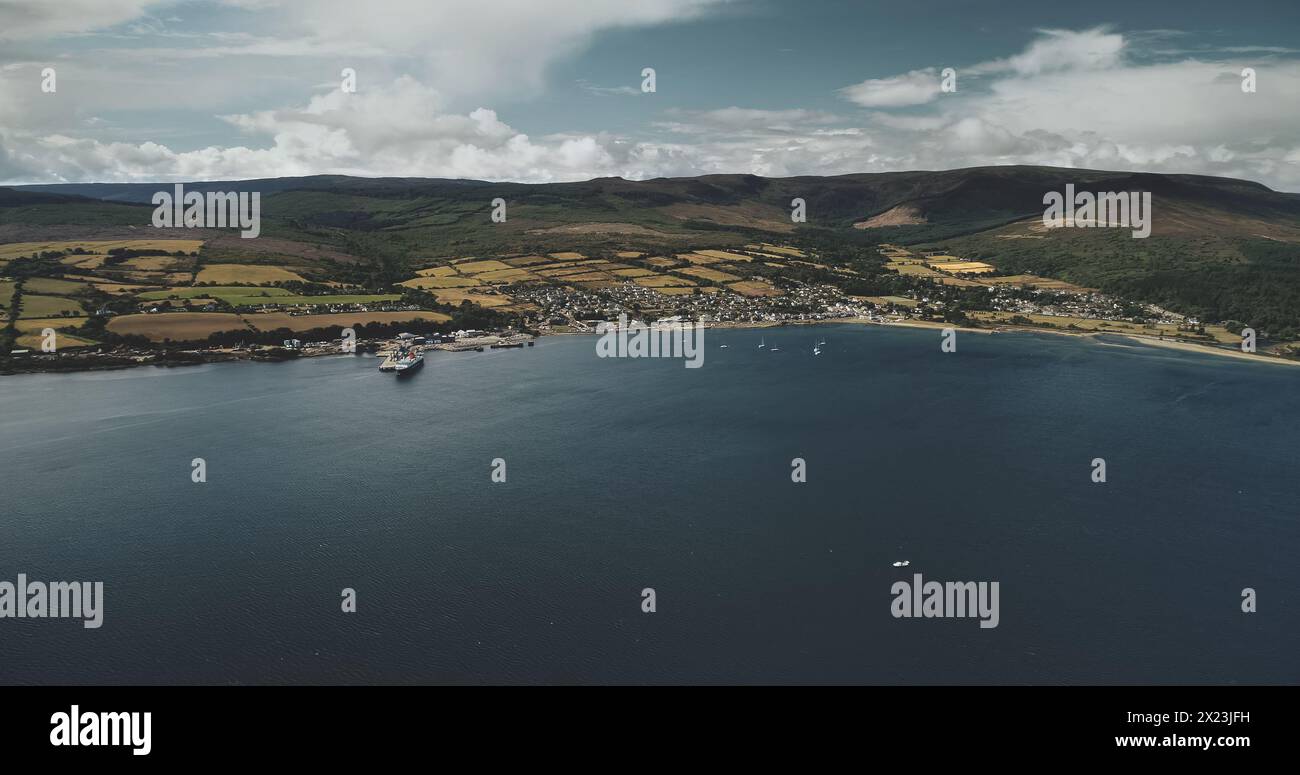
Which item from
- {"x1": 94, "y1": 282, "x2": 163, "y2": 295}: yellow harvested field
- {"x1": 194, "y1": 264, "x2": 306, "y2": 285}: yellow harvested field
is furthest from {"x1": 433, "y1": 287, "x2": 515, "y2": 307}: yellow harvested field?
{"x1": 94, "y1": 282, "x2": 163, "y2": 295}: yellow harvested field

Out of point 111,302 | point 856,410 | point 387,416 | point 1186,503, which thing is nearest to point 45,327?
point 111,302

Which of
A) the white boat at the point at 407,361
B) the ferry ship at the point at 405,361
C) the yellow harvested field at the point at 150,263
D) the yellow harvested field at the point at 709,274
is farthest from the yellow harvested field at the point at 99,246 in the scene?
the yellow harvested field at the point at 709,274

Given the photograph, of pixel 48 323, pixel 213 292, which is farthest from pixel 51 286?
pixel 213 292

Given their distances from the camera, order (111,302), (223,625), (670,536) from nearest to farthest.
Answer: (223,625)
(670,536)
(111,302)

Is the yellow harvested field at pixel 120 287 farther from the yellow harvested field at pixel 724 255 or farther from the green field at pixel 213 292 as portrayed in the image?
the yellow harvested field at pixel 724 255

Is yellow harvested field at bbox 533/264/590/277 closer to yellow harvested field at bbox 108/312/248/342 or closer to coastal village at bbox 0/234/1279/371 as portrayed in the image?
coastal village at bbox 0/234/1279/371

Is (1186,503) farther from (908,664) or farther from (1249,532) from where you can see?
(908,664)
